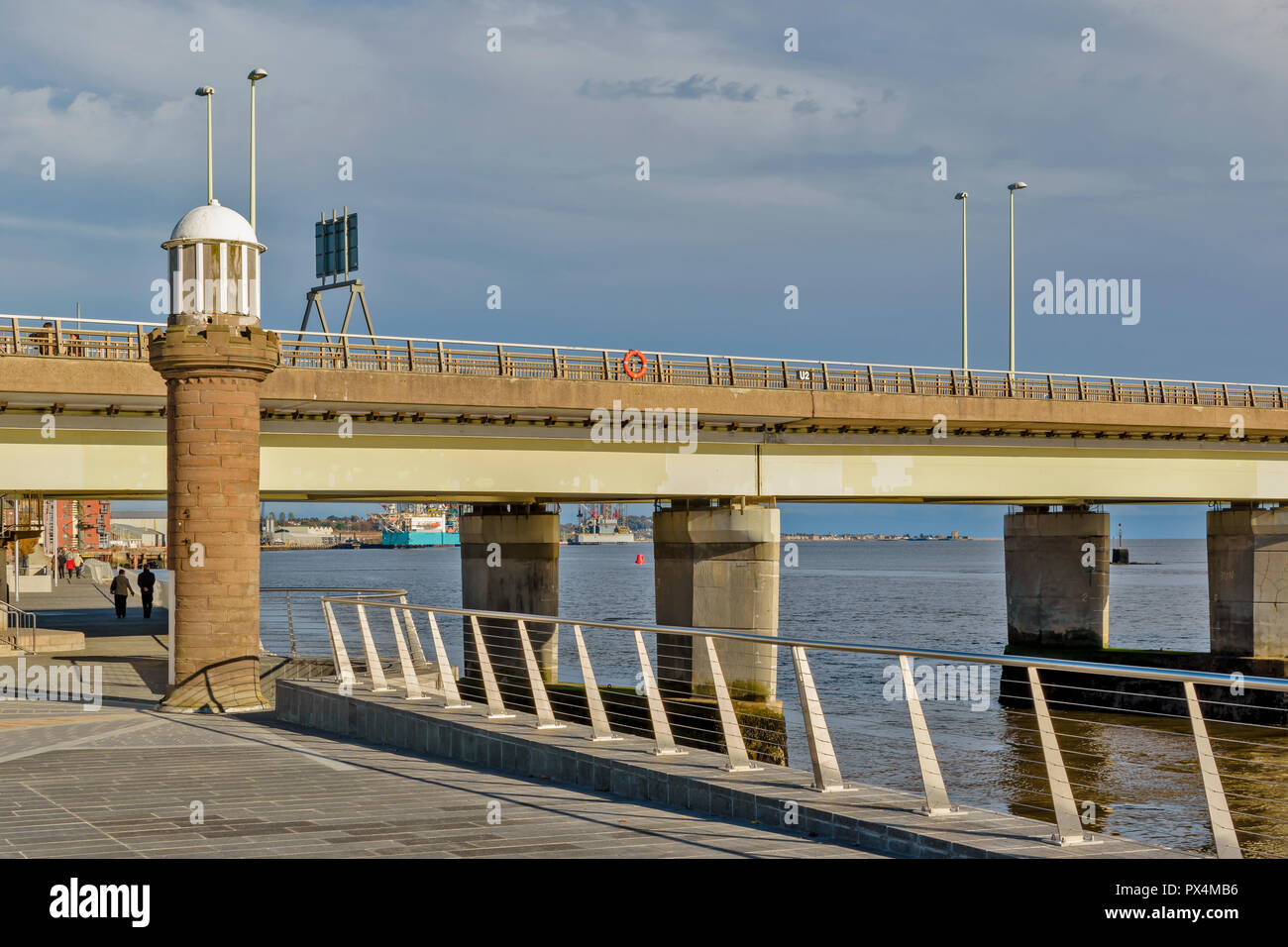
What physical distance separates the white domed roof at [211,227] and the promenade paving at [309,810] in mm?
7043

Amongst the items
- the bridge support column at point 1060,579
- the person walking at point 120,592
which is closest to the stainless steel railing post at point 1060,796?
the person walking at point 120,592

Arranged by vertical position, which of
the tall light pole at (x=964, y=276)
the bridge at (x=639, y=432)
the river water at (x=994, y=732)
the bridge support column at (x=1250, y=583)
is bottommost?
the river water at (x=994, y=732)

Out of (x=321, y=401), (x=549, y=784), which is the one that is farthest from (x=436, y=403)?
(x=549, y=784)

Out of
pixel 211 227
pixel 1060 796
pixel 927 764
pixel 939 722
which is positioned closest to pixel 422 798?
pixel 927 764

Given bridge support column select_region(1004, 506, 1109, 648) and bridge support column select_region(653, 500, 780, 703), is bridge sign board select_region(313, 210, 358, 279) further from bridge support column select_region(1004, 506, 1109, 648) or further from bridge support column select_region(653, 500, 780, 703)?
bridge support column select_region(1004, 506, 1109, 648)

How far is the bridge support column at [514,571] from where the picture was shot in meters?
Answer: 40.6

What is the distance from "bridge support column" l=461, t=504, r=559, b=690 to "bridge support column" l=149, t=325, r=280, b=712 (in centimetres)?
2234

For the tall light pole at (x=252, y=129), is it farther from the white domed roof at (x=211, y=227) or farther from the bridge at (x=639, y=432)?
the white domed roof at (x=211, y=227)

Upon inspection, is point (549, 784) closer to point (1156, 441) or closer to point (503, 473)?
point (503, 473)

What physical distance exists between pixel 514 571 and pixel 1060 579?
59.4 ft

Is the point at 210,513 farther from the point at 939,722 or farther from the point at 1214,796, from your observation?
the point at 939,722

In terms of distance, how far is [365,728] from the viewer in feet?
46.6
